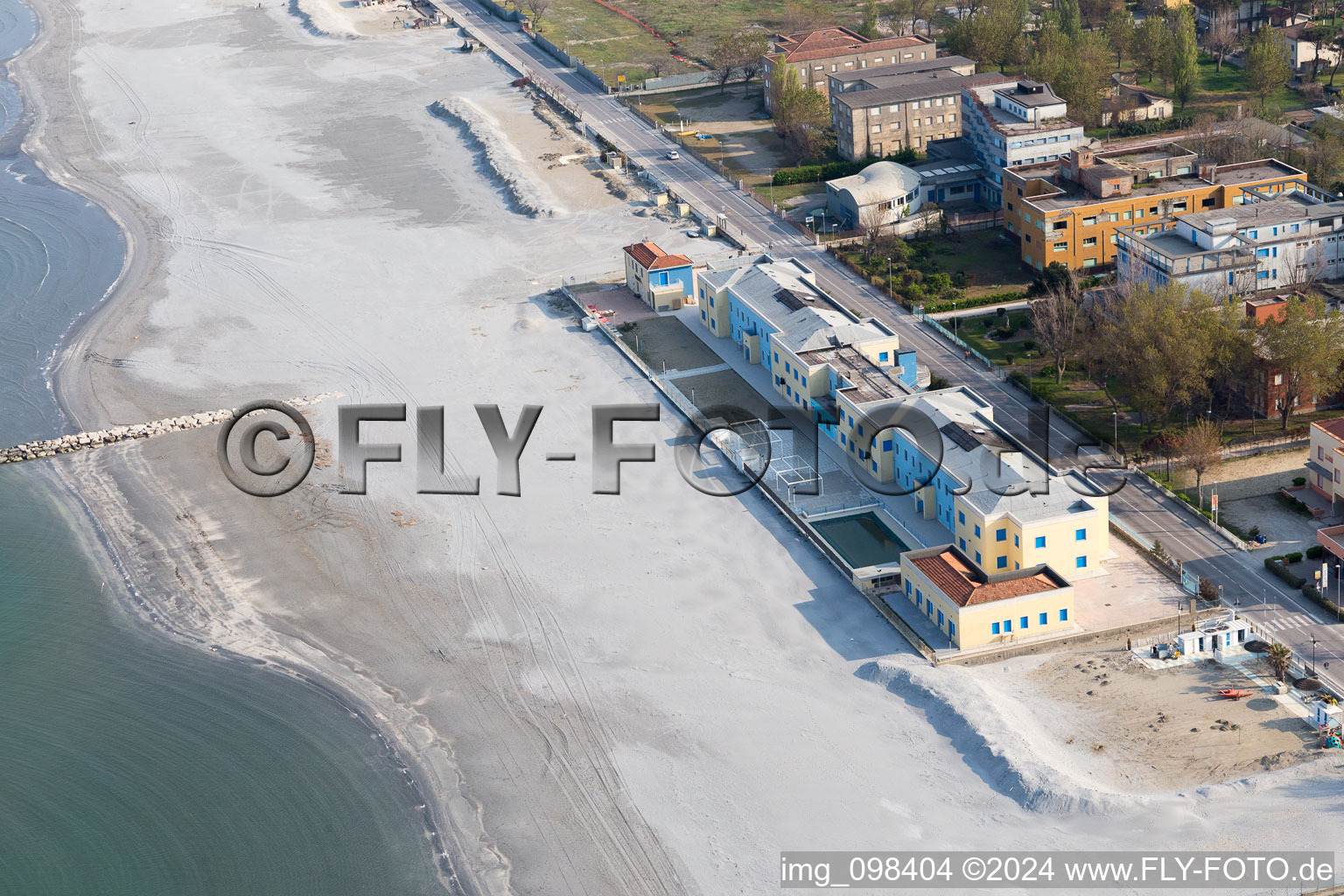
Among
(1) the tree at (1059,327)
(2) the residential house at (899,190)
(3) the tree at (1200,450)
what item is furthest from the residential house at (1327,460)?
(2) the residential house at (899,190)

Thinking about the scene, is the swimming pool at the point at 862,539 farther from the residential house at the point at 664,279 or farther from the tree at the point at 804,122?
the tree at the point at 804,122

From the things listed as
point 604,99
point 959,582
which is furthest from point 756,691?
point 604,99

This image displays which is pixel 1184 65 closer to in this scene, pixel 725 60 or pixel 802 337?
pixel 725 60

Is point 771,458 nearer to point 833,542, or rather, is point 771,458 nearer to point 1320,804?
point 833,542

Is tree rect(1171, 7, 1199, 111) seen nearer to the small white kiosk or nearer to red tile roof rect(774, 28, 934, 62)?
red tile roof rect(774, 28, 934, 62)

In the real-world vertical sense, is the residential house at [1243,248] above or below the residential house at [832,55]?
below
